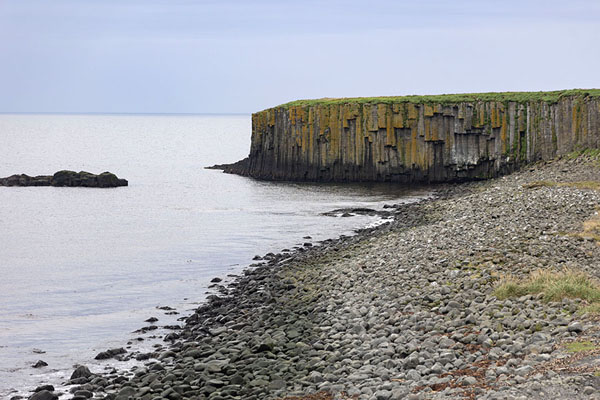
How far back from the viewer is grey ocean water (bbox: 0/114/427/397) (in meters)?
20.2

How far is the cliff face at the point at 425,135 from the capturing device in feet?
189

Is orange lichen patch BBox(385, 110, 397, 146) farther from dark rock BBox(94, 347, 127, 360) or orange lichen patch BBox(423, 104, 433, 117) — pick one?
dark rock BBox(94, 347, 127, 360)

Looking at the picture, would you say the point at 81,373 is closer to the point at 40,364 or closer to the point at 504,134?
the point at 40,364

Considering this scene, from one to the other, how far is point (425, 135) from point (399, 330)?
50478 mm

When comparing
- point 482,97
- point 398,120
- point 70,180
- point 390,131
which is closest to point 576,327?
point 482,97

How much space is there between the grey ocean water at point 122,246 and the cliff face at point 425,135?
4.46 metres

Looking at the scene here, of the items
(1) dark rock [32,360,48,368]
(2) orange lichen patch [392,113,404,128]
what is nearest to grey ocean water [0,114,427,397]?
(1) dark rock [32,360,48,368]

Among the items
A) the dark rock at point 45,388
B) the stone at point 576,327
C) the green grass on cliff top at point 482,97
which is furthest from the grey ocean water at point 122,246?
the stone at point 576,327

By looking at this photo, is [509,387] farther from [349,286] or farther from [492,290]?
[349,286]

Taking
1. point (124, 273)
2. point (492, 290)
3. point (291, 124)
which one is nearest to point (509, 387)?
point (492, 290)

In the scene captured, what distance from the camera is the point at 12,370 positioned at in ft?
55.9

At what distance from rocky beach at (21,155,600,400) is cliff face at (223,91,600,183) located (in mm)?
32753

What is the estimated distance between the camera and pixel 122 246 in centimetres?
3550

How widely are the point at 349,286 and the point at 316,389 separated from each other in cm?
796
